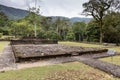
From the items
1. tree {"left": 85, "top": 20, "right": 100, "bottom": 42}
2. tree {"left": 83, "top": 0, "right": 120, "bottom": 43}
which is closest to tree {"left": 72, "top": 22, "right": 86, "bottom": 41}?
tree {"left": 85, "top": 20, "right": 100, "bottom": 42}

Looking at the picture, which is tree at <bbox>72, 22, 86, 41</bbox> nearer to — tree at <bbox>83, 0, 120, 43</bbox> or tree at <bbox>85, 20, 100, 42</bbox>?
tree at <bbox>85, 20, 100, 42</bbox>

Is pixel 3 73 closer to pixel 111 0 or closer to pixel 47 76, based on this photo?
pixel 47 76

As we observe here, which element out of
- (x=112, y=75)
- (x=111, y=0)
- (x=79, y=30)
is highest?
(x=111, y=0)

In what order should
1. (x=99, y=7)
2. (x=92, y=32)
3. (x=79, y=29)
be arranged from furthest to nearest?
1. (x=79, y=29)
2. (x=92, y=32)
3. (x=99, y=7)

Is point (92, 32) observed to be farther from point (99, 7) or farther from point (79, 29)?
point (99, 7)

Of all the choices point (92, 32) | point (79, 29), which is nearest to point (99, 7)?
point (92, 32)

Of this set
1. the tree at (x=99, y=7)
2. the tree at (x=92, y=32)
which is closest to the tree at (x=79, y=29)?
the tree at (x=92, y=32)

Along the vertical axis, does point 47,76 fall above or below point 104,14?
below

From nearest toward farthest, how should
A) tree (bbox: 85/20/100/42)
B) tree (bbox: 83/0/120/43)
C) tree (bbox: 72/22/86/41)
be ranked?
tree (bbox: 83/0/120/43) < tree (bbox: 85/20/100/42) < tree (bbox: 72/22/86/41)

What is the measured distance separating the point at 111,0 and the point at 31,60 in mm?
19269

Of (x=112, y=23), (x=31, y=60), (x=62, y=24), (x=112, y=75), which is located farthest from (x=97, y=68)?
(x=62, y=24)

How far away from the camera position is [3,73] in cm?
510

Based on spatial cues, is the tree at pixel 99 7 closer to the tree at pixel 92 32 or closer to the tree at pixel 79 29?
the tree at pixel 92 32

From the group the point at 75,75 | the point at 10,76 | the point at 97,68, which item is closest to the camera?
the point at 10,76
